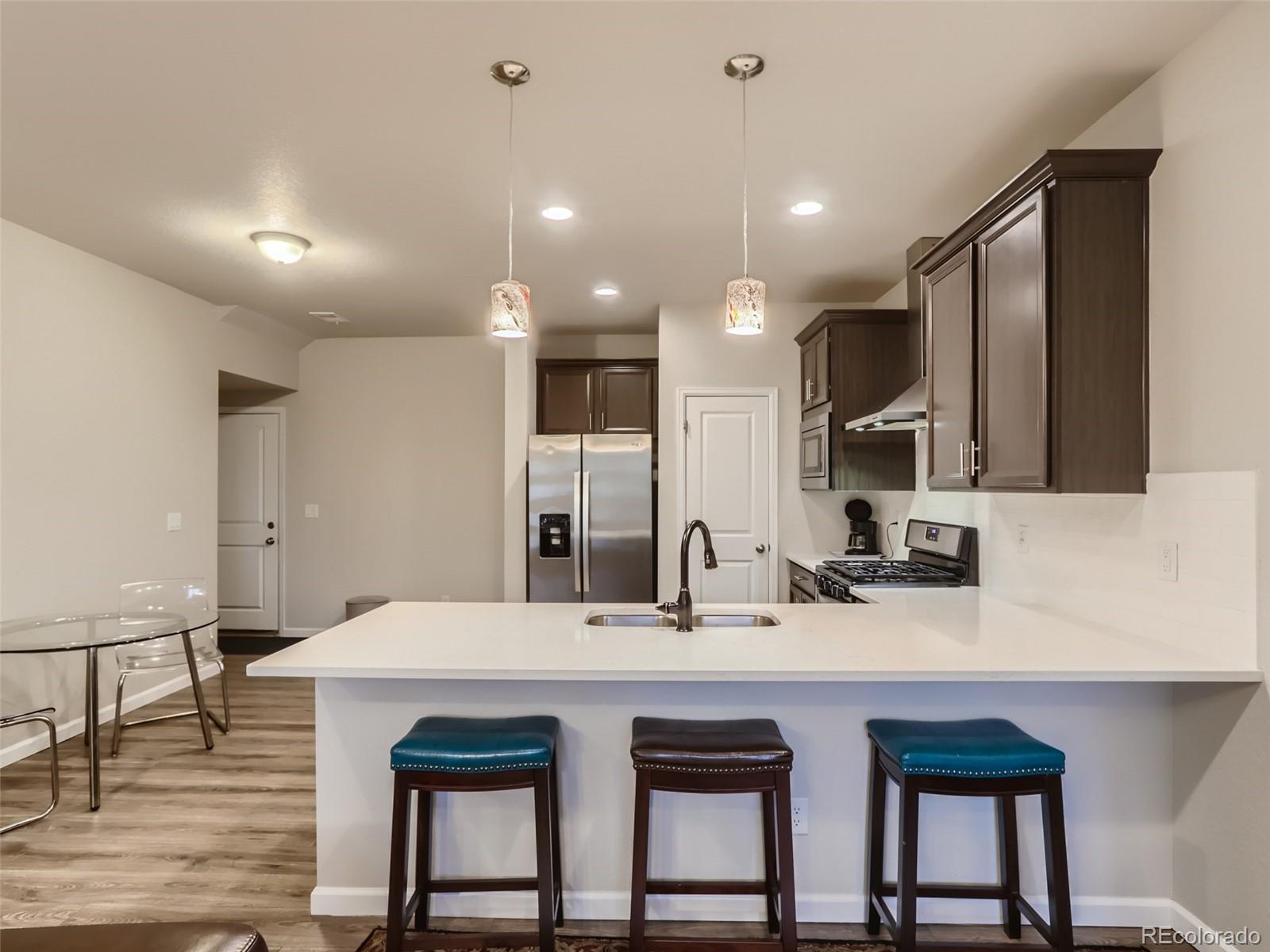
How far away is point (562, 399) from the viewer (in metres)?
5.34

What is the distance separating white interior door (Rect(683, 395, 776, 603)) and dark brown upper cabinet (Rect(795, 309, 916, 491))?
0.69m

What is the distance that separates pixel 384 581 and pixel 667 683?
4448mm

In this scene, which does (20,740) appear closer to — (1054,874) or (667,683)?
(667,683)

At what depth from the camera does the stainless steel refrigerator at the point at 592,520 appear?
4770mm

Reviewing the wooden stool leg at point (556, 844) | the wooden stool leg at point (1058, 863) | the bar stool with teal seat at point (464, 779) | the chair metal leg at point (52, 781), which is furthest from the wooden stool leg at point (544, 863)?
the chair metal leg at point (52, 781)

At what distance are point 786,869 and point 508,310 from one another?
1.71m

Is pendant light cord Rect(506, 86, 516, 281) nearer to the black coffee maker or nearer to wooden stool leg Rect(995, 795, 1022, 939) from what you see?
wooden stool leg Rect(995, 795, 1022, 939)

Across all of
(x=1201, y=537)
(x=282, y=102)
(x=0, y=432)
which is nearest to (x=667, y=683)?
(x=1201, y=537)

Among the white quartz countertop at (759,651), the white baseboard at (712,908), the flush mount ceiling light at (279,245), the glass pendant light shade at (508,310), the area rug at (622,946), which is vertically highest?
the flush mount ceiling light at (279,245)

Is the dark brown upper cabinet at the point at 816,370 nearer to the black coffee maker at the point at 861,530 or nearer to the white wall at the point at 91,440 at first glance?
the black coffee maker at the point at 861,530

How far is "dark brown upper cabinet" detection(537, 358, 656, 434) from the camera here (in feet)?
17.4

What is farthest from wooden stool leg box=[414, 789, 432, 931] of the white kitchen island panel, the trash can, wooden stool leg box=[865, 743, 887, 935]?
the trash can

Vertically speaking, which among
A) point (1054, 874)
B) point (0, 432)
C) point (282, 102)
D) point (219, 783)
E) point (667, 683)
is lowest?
point (219, 783)

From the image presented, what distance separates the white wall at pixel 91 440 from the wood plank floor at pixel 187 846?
66cm
